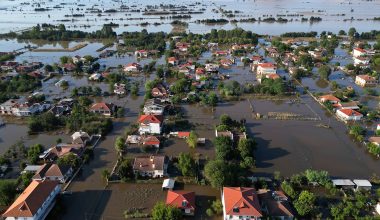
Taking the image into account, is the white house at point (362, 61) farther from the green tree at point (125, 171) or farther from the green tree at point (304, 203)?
the green tree at point (125, 171)

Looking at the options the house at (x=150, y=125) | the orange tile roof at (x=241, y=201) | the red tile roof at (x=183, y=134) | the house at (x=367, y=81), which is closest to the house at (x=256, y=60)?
the house at (x=367, y=81)

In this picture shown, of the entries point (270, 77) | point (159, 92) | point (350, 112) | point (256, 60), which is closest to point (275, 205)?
point (350, 112)

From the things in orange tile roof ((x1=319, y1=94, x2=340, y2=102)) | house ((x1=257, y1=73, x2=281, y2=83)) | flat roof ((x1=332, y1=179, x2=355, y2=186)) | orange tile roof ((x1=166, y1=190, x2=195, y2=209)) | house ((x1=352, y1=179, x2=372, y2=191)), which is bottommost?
house ((x1=352, y1=179, x2=372, y2=191))

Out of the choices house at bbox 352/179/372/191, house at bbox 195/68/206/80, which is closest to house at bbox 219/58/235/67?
house at bbox 195/68/206/80

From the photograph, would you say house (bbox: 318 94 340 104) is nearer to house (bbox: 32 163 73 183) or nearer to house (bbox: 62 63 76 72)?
house (bbox: 32 163 73 183)

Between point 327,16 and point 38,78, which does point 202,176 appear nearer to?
point 38,78

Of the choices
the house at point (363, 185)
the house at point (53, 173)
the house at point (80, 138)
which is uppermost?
the house at point (80, 138)
